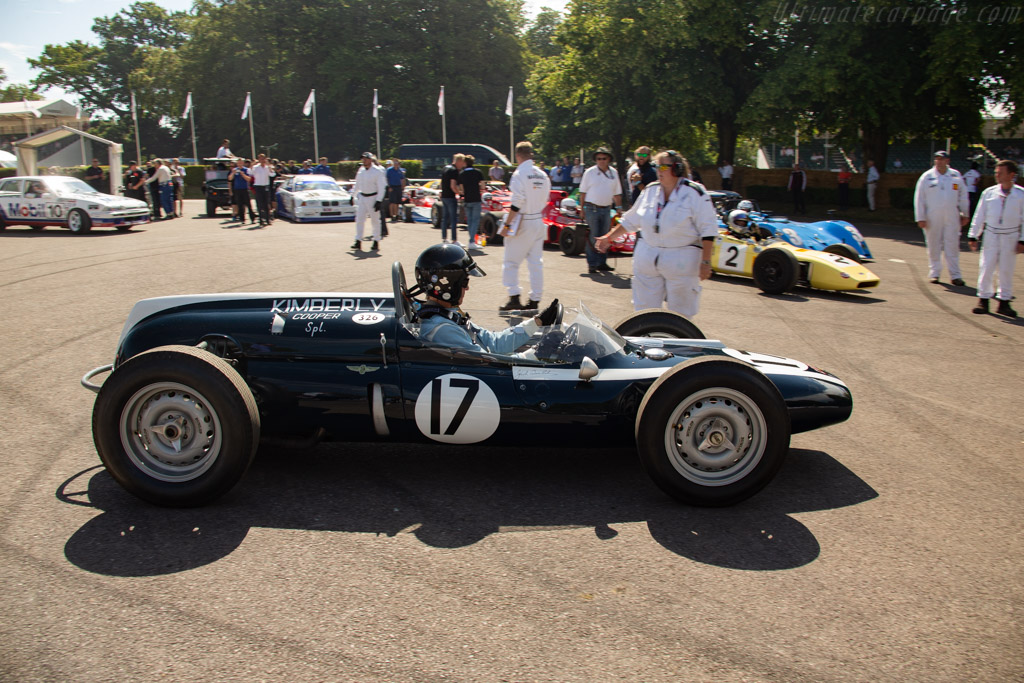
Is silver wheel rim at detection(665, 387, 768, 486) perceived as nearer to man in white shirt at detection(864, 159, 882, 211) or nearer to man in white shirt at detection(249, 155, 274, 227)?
man in white shirt at detection(249, 155, 274, 227)

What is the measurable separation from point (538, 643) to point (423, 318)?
2.18 m

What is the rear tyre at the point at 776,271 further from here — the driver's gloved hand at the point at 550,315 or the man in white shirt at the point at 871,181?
the man in white shirt at the point at 871,181

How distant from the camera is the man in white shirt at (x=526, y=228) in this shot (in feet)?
31.0

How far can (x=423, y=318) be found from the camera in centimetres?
459

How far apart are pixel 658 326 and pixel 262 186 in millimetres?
15605

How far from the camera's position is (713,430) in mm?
4074

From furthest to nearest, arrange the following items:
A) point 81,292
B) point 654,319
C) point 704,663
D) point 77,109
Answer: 1. point 77,109
2. point 81,292
3. point 654,319
4. point 704,663

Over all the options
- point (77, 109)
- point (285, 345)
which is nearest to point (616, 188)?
point (285, 345)

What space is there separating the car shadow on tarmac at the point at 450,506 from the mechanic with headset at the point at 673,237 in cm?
214

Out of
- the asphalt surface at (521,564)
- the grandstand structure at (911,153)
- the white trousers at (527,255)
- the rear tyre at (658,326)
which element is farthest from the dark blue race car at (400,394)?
the grandstand structure at (911,153)

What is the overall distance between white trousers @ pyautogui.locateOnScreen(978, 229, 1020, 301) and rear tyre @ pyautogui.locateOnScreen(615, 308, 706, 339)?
5977 millimetres

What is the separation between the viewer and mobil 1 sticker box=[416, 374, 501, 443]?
4.24m

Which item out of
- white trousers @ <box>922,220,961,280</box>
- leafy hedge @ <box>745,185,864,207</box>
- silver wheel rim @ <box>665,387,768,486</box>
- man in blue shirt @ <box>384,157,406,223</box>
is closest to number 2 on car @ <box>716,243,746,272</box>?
white trousers @ <box>922,220,961,280</box>

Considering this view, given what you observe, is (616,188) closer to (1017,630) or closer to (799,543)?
(799,543)
